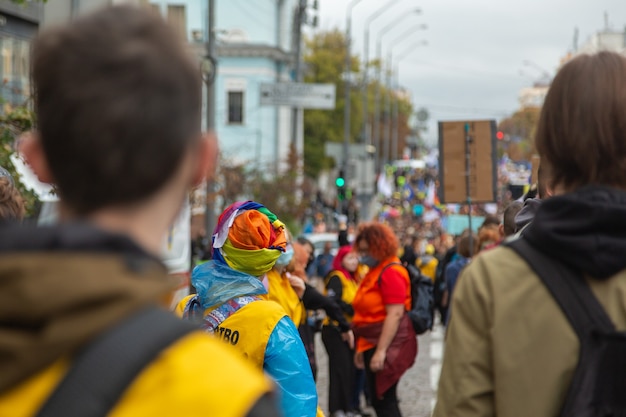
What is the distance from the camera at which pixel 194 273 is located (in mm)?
4746

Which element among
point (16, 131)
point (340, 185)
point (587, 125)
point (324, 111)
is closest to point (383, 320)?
point (16, 131)

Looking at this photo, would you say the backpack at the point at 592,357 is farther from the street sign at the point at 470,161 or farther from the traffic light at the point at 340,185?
the traffic light at the point at 340,185

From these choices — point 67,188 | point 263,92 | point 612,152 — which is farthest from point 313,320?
point 263,92

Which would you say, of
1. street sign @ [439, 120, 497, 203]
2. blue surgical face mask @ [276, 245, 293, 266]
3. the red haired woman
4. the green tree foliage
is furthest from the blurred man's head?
the green tree foliage

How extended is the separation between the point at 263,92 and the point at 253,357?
24319mm

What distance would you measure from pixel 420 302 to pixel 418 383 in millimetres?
4707

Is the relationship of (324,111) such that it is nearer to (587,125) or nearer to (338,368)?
(338,368)

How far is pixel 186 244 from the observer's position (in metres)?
15.0

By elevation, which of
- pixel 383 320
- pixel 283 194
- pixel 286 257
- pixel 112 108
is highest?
pixel 112 108

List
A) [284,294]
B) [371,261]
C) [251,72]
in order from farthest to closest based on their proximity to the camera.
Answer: [251,72] < [371,261] < [284,294]

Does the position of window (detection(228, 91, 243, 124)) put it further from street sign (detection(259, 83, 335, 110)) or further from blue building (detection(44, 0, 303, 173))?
street sign (detection(259, 83, 335, 110))

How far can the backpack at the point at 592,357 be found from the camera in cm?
254

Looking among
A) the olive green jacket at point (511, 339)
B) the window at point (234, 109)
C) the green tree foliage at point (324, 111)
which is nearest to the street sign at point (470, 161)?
the olive green jacket at point (511, 339)

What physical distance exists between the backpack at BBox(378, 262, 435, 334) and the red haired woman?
0.06 metres
